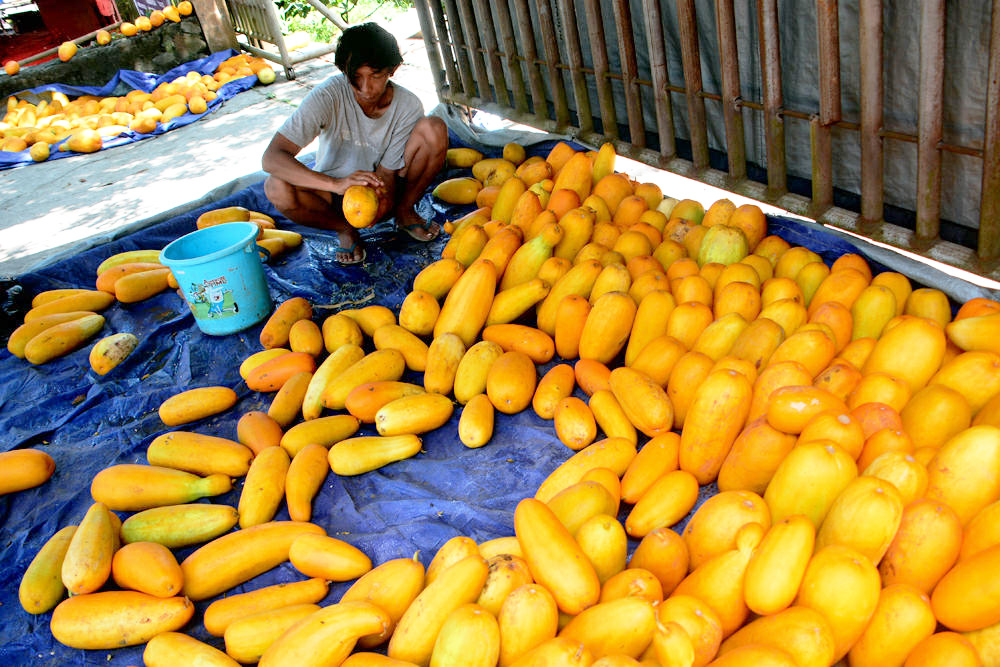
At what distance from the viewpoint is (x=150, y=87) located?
8.98 metres

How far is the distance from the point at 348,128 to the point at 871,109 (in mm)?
2605

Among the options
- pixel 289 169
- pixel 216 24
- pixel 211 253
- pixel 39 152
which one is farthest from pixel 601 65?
pixel 216 24

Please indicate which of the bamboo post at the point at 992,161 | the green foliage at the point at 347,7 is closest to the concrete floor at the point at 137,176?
the green foliage at the point at 347,7

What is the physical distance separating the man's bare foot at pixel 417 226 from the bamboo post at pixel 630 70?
46.5 inches

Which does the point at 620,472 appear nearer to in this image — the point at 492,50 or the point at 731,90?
the point at 731,90

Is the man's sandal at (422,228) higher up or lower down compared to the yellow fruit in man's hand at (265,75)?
lower down

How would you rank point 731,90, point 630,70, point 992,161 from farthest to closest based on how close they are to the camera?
point 630,70, point 731,90, point 992,161

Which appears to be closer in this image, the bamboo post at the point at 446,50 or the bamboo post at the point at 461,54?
the bamboo post at the point at 461,54

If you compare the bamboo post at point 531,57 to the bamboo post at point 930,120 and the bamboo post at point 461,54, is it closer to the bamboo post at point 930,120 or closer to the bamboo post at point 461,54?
the bamboo post at point 461,54

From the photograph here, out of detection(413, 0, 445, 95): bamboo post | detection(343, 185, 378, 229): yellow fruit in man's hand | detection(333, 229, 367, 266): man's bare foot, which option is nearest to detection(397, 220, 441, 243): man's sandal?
detection(333, 229, 367, 266): man's bare foot

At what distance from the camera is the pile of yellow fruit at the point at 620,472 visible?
50.3 inches

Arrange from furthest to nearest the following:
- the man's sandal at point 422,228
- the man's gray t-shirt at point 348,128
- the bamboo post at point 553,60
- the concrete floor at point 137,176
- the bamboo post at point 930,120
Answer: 1. the concrete floor at point 137,176
2. the bamboo post at point 553,60
3. the man's sandal at point 422,228
4. the man's gray t-shirt at point 348,128
5. the bamboo post at point 930,120

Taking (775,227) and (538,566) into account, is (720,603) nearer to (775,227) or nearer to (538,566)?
(538,566)

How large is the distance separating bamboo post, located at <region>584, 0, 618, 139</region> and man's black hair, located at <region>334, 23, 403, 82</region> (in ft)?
3.32
